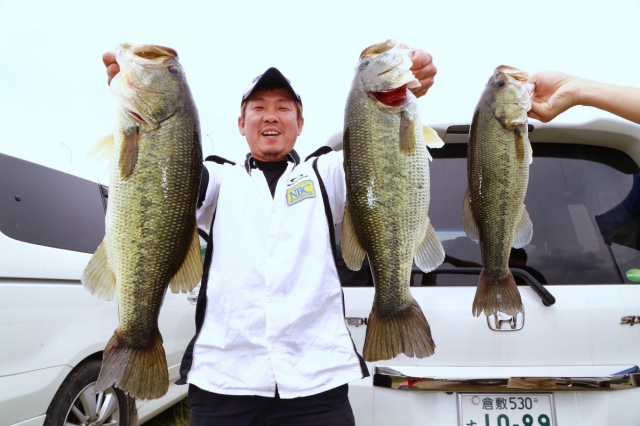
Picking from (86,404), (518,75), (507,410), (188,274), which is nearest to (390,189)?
(518,75)

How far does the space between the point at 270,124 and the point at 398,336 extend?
50.7 inches

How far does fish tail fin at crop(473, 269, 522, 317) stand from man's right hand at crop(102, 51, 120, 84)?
6.79ft

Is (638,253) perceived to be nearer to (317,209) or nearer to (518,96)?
(518,96)

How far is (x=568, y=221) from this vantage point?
2.59 meters

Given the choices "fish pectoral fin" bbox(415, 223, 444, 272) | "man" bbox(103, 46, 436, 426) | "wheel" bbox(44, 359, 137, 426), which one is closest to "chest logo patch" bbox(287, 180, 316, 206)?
"man" bbox(103, 46, 436, 426)

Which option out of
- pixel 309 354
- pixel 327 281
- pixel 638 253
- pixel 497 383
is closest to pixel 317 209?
pixel 327 281

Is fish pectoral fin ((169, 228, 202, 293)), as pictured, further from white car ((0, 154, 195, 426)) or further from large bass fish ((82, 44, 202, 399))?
white car ((0, 154, 195, 426))

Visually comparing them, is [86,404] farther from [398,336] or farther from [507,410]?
[507,410]

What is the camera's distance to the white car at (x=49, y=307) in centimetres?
285

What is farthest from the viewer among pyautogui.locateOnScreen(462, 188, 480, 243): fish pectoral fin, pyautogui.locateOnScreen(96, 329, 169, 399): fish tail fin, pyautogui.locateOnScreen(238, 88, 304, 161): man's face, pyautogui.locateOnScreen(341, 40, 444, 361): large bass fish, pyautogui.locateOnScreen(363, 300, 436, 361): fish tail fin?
pyautogui.locateOnScreen(238, 88, 304, 161): man's face

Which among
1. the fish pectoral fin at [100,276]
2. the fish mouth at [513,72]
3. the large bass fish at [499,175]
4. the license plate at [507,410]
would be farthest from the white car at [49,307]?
the fish mouth at [513,72]

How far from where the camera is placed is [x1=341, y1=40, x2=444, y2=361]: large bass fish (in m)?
2.18

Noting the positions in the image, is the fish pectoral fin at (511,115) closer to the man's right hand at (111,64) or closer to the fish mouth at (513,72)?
the fish mouth at (513,72)

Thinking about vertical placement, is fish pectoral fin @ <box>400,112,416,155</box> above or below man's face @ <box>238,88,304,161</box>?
below
